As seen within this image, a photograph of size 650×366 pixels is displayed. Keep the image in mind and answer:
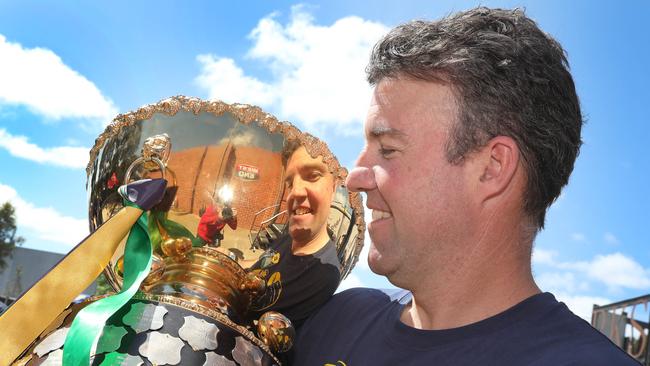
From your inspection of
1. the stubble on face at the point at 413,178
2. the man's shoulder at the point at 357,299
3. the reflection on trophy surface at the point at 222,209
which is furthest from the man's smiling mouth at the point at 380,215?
the man's shoulder at the point at 357,299

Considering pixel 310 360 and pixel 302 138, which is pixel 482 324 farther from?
pixel 302 138

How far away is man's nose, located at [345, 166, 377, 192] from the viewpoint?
172cm

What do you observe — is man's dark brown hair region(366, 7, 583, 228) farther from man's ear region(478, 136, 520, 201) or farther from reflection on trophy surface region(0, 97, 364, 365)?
reflection on trophy surface region(0, 97, 364, 365)

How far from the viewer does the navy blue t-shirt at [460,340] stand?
4.72ft

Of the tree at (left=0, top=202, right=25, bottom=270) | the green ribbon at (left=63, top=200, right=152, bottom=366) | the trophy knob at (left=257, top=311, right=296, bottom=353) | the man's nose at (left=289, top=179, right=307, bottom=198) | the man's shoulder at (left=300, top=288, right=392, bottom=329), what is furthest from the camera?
the tree at (left=0, top=202, right=25, bottom=270)

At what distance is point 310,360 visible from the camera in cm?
182

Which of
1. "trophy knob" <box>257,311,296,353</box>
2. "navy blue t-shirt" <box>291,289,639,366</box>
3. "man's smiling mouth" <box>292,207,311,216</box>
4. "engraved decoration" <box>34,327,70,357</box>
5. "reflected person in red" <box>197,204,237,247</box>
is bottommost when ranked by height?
"engraved decoration" <box>34,327,70,357</box>

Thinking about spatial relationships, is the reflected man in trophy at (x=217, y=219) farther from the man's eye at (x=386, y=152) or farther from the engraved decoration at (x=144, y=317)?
the man's eye at (x=386, y=152)

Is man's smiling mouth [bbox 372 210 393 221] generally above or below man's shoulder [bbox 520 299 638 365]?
above

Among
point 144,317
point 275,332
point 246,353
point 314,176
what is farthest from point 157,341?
point 314,176

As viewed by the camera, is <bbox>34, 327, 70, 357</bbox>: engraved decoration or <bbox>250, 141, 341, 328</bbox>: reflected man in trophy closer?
<bbox>34, 327, 70, 357</bbox>: engraved decoration

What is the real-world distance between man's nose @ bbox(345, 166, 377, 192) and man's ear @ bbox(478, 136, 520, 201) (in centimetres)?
28

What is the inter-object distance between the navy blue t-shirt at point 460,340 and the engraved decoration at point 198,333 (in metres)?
0.41

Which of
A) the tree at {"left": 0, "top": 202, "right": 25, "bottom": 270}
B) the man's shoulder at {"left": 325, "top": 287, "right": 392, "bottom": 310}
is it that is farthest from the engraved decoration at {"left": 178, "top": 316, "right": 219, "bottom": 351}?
the tree at {"left": 0, "top": 202, "right": 25, "bottom": 270}
